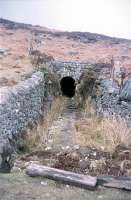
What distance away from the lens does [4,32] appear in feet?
95.6

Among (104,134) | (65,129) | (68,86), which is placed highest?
(104,134)

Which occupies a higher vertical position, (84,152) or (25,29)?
(25,29)

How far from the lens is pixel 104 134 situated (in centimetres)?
1203

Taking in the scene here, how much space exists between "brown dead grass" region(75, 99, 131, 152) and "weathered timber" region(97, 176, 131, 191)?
7.27ft

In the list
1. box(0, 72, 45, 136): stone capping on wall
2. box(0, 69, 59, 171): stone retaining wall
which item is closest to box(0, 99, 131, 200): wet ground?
box(0, 69, 59, 171): stone retaining wall

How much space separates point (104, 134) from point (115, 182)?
12.4 feet

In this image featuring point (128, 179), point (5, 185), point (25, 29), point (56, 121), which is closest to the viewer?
point (5, 185)

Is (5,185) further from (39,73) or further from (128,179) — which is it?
(39,73)

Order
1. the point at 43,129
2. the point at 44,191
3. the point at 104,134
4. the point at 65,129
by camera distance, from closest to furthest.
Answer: the point at 44,191, the point at 104,134, the point at 43,129, the point at 65,129

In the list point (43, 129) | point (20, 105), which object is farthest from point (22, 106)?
point (43, 129)

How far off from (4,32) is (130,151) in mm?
20222

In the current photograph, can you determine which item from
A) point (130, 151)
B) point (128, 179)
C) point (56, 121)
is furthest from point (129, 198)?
point (56, 121)

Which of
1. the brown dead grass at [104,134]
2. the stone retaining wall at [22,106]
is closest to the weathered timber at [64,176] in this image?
the stone retaining wall at [22,106]

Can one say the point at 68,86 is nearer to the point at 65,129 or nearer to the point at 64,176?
the point at 65,129
